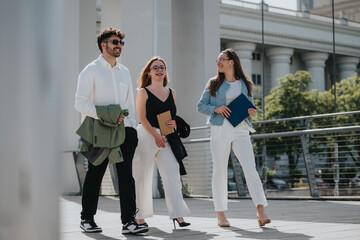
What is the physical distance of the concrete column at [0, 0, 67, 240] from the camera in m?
0.57

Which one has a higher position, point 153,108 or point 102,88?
point 102,88

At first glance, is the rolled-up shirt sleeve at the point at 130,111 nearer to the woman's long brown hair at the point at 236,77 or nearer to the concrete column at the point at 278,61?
the woman's long brown hair at the point at 236,77

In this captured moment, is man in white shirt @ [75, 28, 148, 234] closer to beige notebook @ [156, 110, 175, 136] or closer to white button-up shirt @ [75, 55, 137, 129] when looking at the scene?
white button-up shirt @ [75, 55, 137, 129]

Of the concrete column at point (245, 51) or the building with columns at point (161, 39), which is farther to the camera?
the concrete column at point (245, 51)

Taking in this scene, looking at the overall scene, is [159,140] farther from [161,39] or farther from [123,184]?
[161,39]

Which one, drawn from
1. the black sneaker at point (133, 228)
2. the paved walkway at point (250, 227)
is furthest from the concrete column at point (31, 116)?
the black sneaker at point (133, 228)

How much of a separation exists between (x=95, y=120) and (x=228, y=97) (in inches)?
52.6

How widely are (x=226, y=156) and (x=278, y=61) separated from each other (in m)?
54.7

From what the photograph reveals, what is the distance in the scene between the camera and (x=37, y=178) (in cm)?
59

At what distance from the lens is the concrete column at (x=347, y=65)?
62.1 metres

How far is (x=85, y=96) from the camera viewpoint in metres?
4.64

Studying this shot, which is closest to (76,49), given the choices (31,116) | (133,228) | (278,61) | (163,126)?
(163,126)

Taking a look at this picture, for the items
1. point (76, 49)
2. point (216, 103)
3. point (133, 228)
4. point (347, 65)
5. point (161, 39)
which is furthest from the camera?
point (347, 65)

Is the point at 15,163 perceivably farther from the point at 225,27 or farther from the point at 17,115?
the point at 225,27
